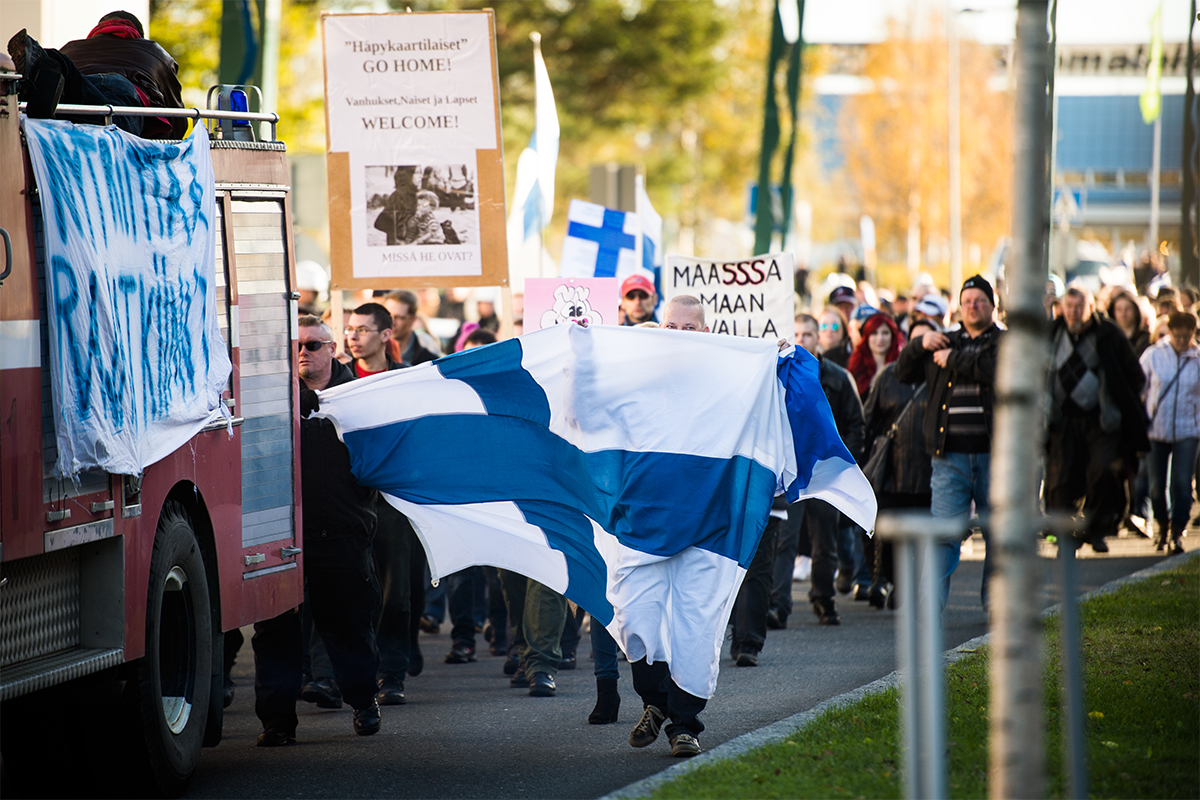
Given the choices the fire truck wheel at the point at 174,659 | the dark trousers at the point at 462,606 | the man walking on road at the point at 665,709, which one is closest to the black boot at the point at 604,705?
the man walking on road at the point at 665,709

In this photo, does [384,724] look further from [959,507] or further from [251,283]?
[959,507]

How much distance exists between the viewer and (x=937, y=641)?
14.4 feet

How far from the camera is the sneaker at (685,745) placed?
288 inches

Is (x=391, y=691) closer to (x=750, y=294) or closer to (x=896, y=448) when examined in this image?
(x=896, y=448)

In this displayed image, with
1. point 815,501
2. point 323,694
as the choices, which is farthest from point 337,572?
point 815,501

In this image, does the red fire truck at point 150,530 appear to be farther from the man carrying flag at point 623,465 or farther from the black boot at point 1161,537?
the black boot at point 1161,537

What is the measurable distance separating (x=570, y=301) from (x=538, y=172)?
404 centimetres

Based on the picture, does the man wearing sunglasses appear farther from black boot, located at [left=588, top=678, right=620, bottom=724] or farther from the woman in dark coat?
the woman in dark coat

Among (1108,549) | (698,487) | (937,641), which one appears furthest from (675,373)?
(1108,549)

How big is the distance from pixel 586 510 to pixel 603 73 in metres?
33.3

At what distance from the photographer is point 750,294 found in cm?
1233

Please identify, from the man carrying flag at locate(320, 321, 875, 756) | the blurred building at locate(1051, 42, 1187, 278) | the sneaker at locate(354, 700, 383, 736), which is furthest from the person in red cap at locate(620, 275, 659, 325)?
the blurred building at locate(1051, 42, 1187, 278)

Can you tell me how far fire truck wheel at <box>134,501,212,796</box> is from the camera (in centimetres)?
645

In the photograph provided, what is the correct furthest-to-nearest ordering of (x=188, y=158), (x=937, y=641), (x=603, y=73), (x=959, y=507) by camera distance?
(x=603, y=73) → (x=959, y=507) → (x=188, y=158) → (x=937, y=641)
